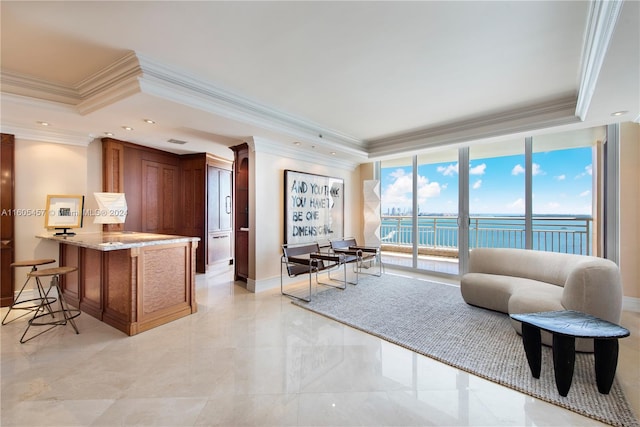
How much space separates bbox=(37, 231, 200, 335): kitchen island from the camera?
2799 mm

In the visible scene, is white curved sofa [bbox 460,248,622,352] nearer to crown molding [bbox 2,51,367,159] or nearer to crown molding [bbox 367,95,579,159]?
crown molding [bbox 367,95,579,159]

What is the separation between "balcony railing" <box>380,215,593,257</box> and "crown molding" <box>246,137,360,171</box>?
1.57 metres

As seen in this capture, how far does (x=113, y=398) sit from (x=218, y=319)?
1353 millimetres

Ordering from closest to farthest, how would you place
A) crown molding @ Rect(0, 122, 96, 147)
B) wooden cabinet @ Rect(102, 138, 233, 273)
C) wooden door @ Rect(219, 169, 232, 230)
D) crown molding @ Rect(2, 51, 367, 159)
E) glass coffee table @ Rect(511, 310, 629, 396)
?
glass coffee table @ Rect(511, 310, 629, 396) < crown molding @ Rect(2, 51, 367, 159) < crown molding @ Rect(0, 122, 96, 147) < wooden cabinet @ Rect(102, 138, 233, 273) < wooden door @ Rect(219, 169, 232, 230)

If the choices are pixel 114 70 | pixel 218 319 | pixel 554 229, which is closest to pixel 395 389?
pixel 218 319

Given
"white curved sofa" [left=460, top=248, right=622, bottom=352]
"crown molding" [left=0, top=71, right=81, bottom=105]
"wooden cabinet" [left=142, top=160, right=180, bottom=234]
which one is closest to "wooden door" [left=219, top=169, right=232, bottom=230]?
"wooden cabinet" [left=142, top=160, right=180, bottom=234]

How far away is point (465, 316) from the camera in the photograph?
10.6 feet

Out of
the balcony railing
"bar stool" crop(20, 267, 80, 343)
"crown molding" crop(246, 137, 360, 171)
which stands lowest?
"bar stool" crop(20, 267, 80, 343)

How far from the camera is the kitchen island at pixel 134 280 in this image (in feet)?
9.18

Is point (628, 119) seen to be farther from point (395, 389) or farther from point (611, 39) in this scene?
point (395, 389)

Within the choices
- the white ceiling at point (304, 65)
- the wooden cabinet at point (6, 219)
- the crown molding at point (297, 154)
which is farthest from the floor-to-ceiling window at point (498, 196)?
A: the wooden cabinet at point (6, 219)

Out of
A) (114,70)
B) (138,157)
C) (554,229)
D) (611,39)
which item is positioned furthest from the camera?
(138,157)

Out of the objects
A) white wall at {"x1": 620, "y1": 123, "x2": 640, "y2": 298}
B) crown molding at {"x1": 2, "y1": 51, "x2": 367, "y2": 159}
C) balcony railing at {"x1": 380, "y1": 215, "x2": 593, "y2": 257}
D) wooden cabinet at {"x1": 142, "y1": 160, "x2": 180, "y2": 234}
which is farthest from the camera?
wooden cabinet at {"x1": 142, "y1": 160, "x2": 180, "y2": 234}

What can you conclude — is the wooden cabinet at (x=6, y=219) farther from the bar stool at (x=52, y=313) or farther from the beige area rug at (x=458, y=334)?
the beige area rug at (x=458, y=334)
